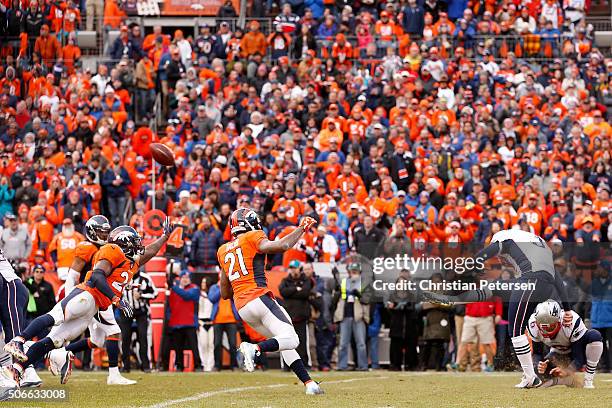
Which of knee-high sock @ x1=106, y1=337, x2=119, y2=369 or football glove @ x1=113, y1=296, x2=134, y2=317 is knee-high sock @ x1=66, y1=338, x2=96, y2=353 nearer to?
knee-high sock @ x1=106, y1=337, x2=119, y2=369

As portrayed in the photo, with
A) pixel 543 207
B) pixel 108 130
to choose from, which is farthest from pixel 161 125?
pixel 543 207

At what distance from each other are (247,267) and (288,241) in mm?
728

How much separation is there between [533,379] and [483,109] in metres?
11.2

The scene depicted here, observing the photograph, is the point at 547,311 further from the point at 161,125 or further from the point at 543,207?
the point at 161,125

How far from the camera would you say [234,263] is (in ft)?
38.4

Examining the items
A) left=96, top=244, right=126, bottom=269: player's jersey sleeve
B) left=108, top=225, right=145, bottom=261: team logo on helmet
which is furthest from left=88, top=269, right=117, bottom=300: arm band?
left=108, top=225, right=145, bottom=261: team logo on helmet

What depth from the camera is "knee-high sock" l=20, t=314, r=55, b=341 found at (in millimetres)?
11195

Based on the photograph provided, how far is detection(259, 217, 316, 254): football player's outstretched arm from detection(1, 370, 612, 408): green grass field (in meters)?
1.36

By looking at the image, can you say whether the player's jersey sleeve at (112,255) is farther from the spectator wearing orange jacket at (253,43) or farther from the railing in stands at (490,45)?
the railing in stands at (490,45)

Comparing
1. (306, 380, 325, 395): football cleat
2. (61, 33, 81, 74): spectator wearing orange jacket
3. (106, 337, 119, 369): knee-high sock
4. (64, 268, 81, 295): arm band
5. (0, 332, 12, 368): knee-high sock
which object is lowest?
(106, 337, 119, 369): knee-high sock

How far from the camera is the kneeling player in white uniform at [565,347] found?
1229 cm

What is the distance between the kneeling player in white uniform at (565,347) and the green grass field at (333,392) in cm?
17

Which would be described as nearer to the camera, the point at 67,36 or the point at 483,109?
the point at 483,109

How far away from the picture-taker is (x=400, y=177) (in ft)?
70.0
